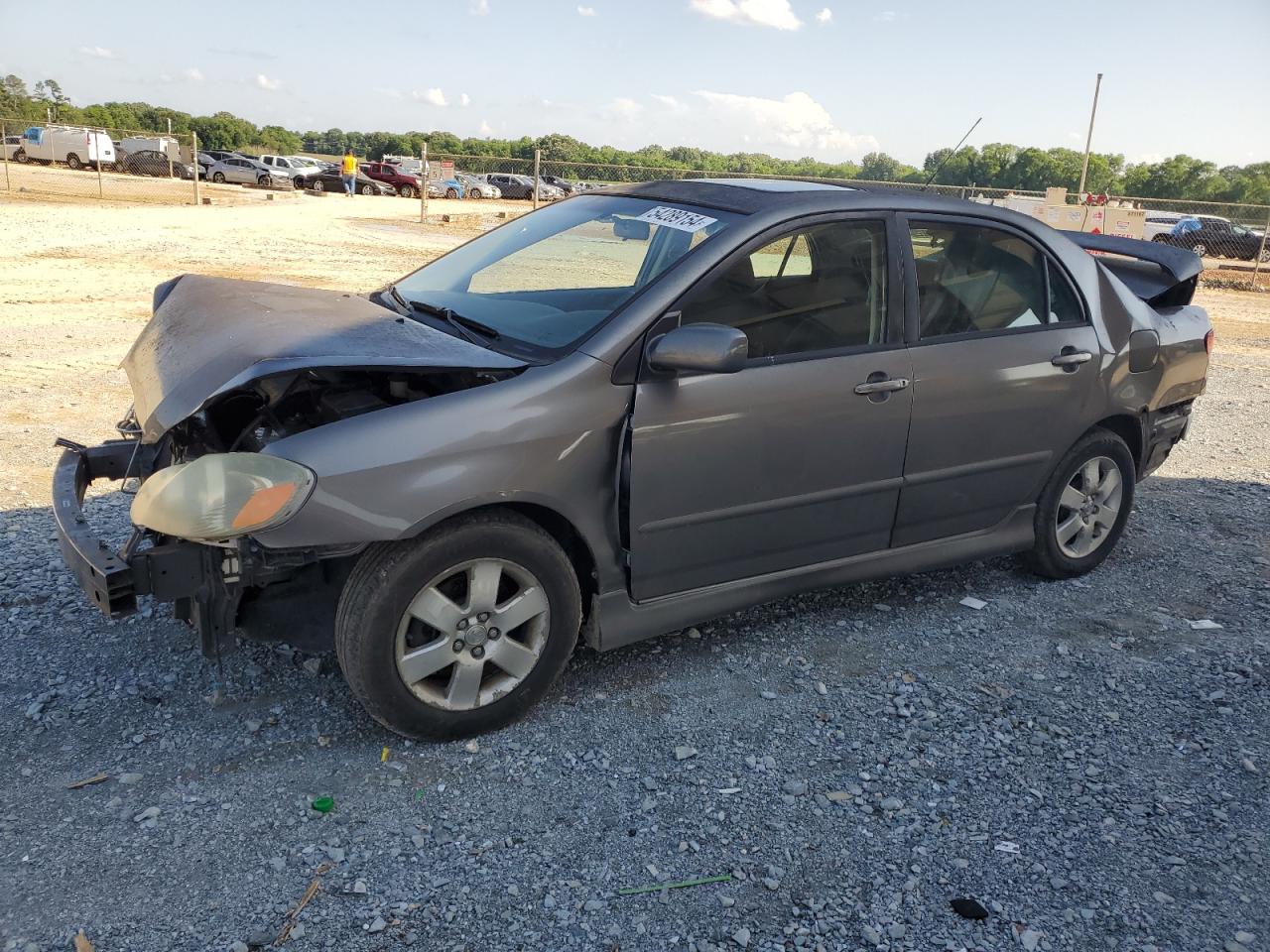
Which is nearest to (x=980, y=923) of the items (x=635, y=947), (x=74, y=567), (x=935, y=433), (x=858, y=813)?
(x=858, y=813)

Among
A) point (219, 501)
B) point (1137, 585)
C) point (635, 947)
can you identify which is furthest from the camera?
point (1137, 585)

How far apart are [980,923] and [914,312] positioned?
227cm

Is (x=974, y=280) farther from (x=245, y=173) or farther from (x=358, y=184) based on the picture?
(x=245, y=173)

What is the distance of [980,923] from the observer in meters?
2.63

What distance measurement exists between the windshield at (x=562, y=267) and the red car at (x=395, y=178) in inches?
1575

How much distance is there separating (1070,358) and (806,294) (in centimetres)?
143

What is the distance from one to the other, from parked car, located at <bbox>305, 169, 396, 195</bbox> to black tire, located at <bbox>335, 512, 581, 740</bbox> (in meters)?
41.8

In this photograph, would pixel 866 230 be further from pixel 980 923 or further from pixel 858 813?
pixel 980 923

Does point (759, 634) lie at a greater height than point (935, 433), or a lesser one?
lesser

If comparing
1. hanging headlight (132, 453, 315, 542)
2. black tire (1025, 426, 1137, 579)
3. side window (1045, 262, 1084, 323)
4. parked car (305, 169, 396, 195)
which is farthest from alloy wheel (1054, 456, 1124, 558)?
parked car (305, 169, 396, 195)

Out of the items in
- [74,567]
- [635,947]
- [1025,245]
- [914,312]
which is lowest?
[635,947]

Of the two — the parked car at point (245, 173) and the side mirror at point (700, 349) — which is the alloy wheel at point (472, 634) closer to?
the side mirror at point (700, 349)

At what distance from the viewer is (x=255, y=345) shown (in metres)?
3.09

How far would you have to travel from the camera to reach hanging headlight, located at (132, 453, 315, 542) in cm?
280
